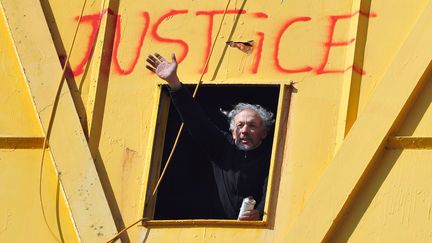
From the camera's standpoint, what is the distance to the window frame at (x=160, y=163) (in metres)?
12.7

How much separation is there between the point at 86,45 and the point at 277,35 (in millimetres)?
1456

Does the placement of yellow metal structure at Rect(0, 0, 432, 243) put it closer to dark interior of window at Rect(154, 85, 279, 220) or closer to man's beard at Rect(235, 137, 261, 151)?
dark interior of window at Rect(154, 85, 279, 220)

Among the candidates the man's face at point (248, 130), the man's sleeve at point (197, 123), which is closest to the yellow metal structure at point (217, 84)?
the man's sleeve at point (197, 123)

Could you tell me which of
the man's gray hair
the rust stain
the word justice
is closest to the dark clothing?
the man's gray hair

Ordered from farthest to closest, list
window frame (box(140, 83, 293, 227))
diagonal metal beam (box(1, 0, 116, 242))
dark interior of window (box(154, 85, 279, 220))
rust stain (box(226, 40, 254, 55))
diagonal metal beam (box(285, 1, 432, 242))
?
dark interior of window (box(154, 85, 279, 220)) → rust stain (box(226, 40, 254, 55)) → diagonal metal beam (box(1, 0, 116, 242)) → window frame (box(140, 83, 293, 227)) → diagonal metal beam (box(285, 1, 432, 242))

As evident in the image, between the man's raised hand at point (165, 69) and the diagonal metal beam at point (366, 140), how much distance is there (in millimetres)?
1323

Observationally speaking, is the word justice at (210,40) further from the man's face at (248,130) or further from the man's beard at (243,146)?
the man's beard at (243,146)

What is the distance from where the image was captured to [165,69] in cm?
1320

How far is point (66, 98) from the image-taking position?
44.4 feet

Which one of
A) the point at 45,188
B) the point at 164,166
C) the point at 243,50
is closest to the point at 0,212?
the point at 45,188

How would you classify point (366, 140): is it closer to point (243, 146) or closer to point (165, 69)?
point (243, 146)

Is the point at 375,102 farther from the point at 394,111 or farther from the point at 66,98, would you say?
the point at 66,98

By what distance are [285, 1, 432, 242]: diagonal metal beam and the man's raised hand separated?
1.32m

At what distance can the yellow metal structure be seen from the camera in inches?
492
